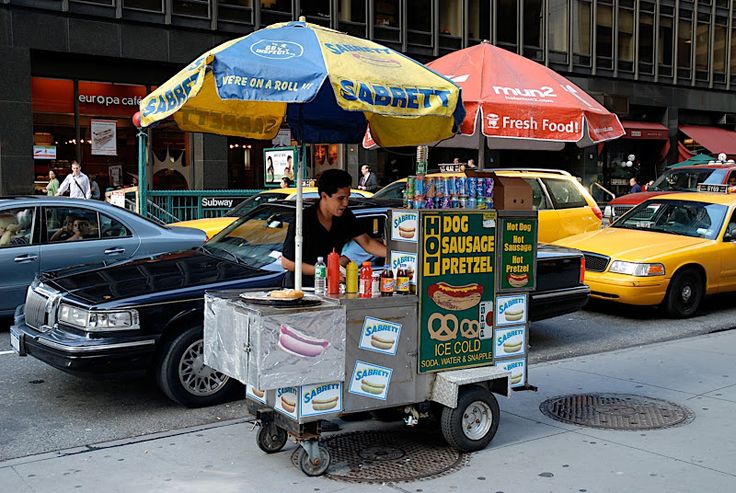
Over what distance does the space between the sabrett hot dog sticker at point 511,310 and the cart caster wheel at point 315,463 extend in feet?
5.00

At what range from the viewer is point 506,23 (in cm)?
2923

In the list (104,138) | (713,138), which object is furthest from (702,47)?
(104,138)

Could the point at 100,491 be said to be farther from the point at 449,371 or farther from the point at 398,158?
the point at 398,158

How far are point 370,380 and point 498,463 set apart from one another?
101cm

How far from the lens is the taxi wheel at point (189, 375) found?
6.00 m

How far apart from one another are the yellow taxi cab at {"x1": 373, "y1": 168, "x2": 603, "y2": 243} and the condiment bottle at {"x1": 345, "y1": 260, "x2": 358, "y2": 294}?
23.6 ft

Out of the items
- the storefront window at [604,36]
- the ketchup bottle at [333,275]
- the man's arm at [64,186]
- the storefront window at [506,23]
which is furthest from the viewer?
the storefront window at [604,36]

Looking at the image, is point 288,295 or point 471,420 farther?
point 471,420

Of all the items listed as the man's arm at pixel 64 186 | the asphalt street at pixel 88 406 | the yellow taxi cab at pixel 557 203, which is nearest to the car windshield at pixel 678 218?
the yellow taxi cab at pixel 557 203

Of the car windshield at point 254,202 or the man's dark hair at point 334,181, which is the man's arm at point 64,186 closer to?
the car windshield at point 254,202

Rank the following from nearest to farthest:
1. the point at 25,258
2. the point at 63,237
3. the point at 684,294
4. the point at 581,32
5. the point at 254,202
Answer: the point at 25,258 → the point at 63,237 → the point at 684,294 → the point at 254,202 → the point at 581,32

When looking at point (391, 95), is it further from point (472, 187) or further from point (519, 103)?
point (519, 103)

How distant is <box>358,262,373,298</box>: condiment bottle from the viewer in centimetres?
486

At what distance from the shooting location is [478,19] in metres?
28.3
